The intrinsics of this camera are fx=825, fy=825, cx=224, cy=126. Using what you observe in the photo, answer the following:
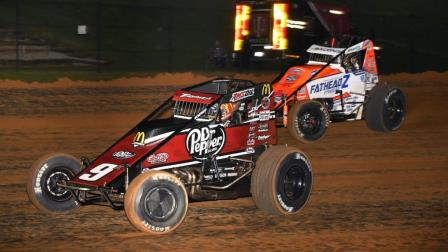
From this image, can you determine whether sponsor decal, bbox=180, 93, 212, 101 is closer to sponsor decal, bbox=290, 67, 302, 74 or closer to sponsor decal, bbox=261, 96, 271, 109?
sponsor decal, bbox=261, 96, 271, 109

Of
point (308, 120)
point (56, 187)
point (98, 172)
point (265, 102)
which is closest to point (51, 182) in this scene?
point (56, 187)

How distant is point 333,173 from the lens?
12.0 meters

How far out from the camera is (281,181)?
8562mm

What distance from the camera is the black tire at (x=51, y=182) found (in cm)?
869

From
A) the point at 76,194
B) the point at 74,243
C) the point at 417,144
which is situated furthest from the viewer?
the point at 417,144

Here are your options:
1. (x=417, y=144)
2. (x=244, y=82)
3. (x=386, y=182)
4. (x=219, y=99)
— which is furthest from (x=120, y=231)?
(x=417, y=144)

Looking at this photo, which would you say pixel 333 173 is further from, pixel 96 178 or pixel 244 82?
pixel 96 178

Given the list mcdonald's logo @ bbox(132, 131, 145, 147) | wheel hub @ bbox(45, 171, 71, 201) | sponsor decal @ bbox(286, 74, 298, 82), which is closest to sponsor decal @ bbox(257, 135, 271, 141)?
mcdonald's logo @ bbox(132, 131, 145, 147)

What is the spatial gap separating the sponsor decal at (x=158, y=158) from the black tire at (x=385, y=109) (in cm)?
778

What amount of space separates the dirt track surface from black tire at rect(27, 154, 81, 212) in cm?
15

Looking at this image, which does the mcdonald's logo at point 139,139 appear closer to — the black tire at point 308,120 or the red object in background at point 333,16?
the black tire at point 308,120

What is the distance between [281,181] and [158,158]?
4.26 ft

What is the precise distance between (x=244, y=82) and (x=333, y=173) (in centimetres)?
301

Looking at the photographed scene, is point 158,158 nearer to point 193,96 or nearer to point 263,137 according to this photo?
point 193,96
